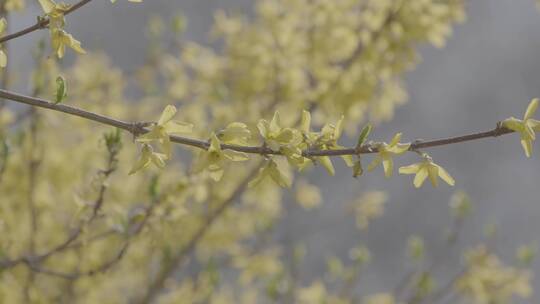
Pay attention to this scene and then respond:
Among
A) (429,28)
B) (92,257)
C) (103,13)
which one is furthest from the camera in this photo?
(103,13)

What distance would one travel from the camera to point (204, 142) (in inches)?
45.4

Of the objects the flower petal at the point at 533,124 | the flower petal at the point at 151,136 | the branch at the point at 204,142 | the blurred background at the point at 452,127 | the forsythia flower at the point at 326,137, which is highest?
the blurred background at the point at 452,127

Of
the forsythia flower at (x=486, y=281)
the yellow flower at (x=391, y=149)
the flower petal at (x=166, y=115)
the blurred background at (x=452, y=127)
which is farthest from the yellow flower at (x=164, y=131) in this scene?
the blurred background at (x=452, y=127)

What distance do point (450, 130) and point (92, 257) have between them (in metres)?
5.89

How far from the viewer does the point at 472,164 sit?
788cm

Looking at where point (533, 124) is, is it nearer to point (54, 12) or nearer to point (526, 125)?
point (526, 125)

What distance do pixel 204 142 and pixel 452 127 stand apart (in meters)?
7.41

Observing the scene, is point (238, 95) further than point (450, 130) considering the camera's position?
No

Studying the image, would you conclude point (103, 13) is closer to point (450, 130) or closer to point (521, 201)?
point (450, 130)

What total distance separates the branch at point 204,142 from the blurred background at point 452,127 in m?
6.01

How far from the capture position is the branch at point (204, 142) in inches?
42.4

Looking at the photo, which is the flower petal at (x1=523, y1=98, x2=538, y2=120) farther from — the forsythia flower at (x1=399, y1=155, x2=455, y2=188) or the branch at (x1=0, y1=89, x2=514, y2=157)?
the forsythia flower at (x1=399, y1=155, x2=455, y2=188)

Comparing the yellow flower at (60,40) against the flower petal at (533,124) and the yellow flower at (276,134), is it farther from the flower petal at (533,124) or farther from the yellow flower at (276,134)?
the flower petal at (533,124)

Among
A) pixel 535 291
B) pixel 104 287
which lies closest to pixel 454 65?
pixel 535 291
